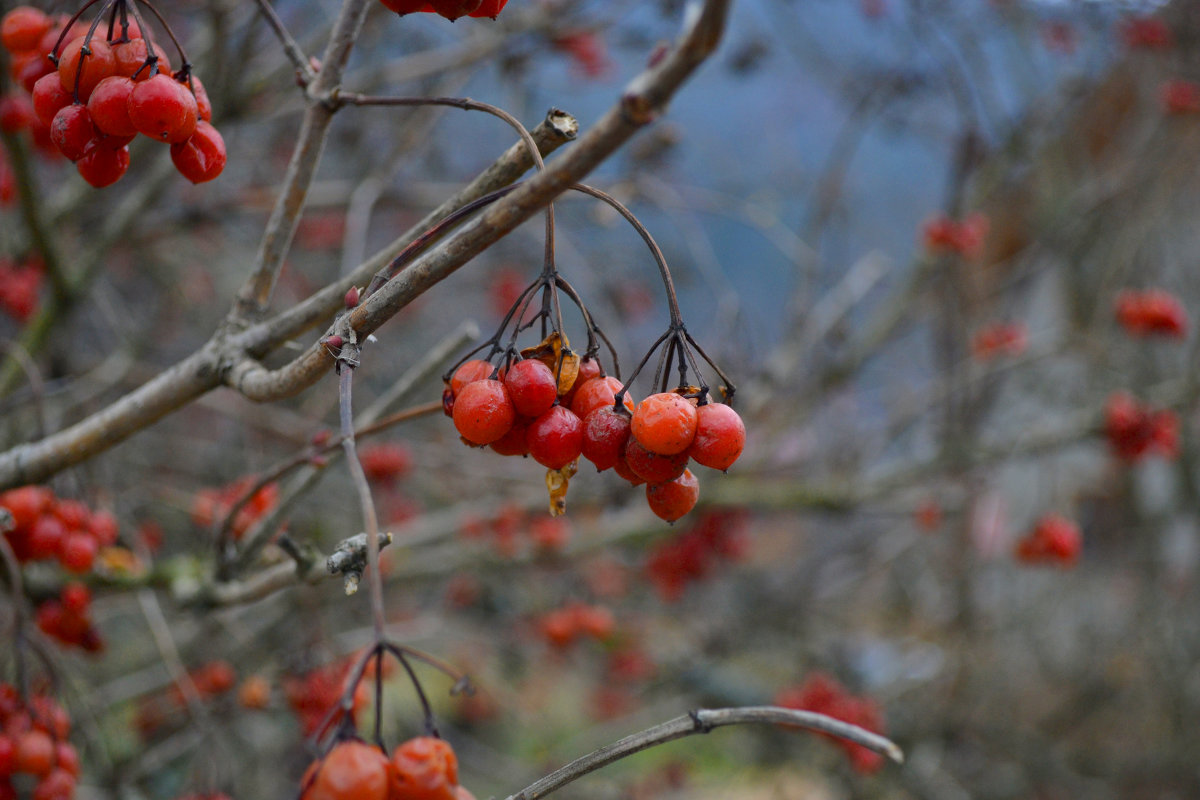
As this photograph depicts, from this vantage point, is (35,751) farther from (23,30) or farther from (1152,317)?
(1152,317)

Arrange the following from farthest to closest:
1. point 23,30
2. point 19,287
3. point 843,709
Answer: point 843,709 < point 19,287 < point 23,30

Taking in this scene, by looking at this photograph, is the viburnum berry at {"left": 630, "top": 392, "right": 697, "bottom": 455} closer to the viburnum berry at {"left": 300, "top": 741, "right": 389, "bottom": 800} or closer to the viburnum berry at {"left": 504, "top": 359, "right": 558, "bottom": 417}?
the viburnum berry at {"left": 504, "top": 359, "right": 558, "bottom": 417}

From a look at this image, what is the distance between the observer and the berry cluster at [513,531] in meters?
3.05

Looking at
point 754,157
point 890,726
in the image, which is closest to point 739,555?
point 890,726

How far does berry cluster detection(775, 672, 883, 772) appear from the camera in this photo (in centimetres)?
280

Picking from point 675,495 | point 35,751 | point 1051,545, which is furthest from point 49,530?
point 1051,545

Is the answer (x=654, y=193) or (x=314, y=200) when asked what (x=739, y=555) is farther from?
(x=314, y=200)

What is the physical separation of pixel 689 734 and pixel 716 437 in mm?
384

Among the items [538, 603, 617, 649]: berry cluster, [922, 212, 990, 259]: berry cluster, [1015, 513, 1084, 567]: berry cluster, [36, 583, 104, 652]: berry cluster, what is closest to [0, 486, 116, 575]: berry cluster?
[36, 583, 104, 652]: berry cluster

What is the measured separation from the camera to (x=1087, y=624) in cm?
523

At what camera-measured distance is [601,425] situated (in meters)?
0.99

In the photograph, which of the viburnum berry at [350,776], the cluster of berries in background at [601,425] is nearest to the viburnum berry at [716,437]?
the cluster of berries in background at [601,425]

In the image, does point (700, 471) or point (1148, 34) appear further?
point (1148, 34)

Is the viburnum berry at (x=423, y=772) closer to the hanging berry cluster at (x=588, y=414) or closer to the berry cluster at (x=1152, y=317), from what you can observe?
the hanging berry cluster at (x=588, y=414)
